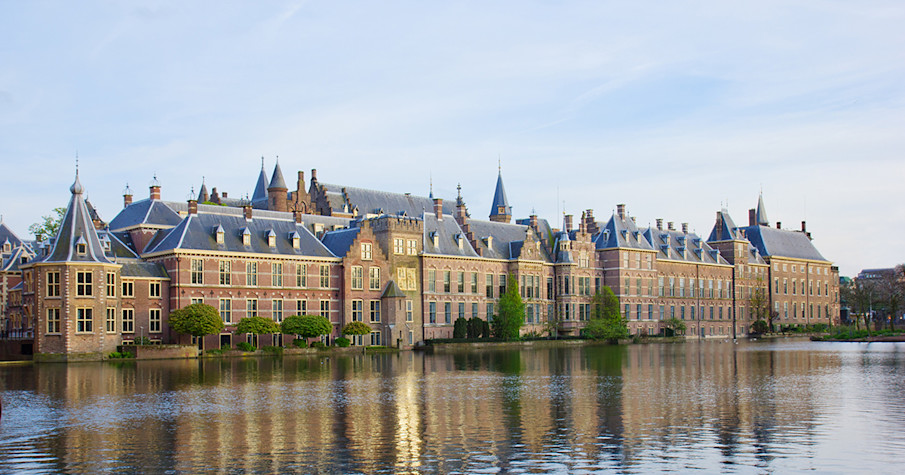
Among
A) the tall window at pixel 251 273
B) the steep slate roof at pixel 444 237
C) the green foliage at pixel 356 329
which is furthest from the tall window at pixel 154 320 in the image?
the steep slate roof at pixel 444 237

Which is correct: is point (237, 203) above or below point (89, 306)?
above

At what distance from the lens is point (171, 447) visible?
21.0m

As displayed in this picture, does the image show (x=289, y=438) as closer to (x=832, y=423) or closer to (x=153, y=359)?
(x=832, y=423)

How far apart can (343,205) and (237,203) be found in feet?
48.2

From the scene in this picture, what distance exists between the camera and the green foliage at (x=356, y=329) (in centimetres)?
7169

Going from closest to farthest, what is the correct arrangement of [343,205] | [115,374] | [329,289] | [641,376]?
[641,376]
[115,374]
[329,289]
[343,205]

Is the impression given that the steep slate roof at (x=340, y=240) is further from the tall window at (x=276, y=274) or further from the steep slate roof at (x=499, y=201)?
the steep slate roof at (x=499, y=201)

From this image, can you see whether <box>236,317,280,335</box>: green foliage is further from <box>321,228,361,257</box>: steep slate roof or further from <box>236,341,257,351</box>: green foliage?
<box>321,228,361,257</box>: steep slate roof

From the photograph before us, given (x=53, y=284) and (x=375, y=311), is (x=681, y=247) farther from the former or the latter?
(x=53, y=284)

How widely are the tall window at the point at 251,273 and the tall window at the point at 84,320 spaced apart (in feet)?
41.3

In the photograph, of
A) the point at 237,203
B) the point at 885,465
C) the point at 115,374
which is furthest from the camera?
the point at 237,203

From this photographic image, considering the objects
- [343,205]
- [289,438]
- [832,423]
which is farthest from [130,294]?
[832,423]

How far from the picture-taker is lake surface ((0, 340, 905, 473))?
62.6 ft

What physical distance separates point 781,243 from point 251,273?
8519 cm
